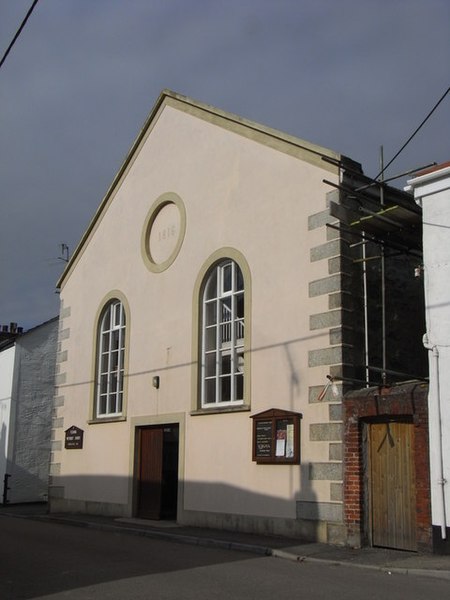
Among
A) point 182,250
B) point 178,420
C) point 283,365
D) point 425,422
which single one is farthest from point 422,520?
point 182,250

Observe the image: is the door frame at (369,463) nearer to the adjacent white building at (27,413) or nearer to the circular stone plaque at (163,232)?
the circular stone plaque at (163,232)

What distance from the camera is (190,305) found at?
16.0 m

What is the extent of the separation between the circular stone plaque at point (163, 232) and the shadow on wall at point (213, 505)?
5.28 metres

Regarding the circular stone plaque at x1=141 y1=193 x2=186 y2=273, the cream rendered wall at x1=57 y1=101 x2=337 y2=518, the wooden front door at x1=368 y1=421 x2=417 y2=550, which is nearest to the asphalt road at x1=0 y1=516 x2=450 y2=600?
the wooden front door at x1=368 y1=421 x2=417 y2=550

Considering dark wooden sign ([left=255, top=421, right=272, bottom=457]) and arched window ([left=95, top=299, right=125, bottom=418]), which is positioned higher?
arched window ([left=95, top=299, right=125, bottom=418])

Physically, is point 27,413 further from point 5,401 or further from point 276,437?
point 276,437

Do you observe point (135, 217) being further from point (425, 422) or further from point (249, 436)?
point (425, 422)

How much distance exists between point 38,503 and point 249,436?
13063mm

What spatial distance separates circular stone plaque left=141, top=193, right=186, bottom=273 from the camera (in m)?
16.9

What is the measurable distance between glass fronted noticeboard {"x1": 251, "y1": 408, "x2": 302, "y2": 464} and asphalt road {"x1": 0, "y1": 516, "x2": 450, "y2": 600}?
2.01 meters

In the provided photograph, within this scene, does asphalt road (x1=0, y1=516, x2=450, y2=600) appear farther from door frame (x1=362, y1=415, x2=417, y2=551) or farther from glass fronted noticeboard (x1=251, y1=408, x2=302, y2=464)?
glass fronted noticeboard (x1=251, y1=408, x2=302, y2=464)

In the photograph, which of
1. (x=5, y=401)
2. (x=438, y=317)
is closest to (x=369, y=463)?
(x=438, y=317)

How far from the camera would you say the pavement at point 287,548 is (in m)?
9.66

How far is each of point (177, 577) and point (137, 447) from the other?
8.25 m
